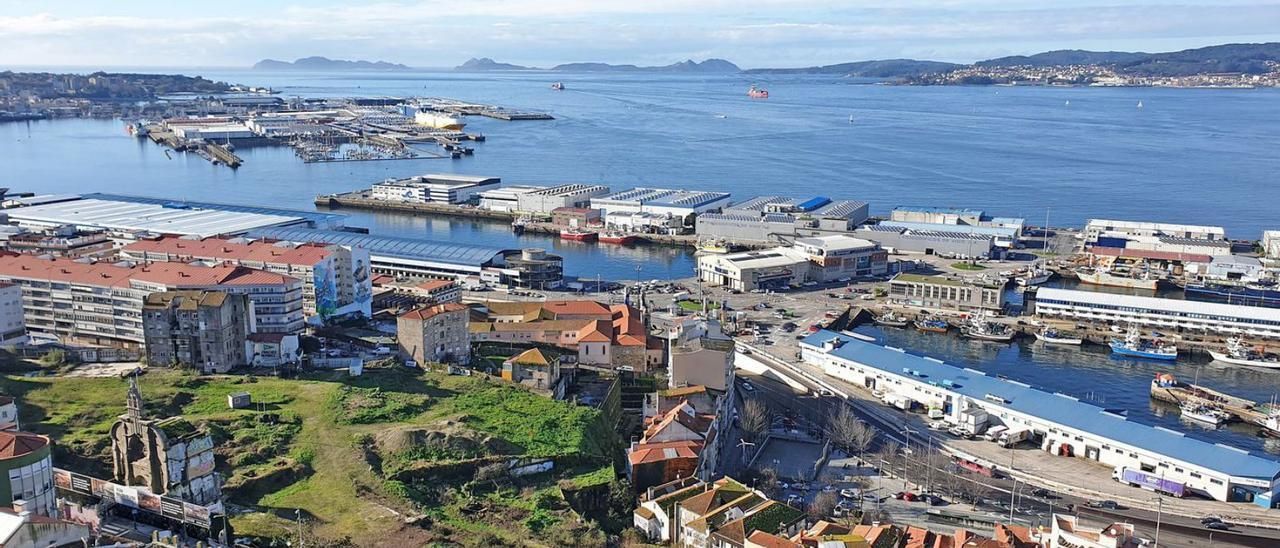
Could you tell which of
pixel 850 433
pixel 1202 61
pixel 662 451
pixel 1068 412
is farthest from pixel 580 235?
pixel 1202 61

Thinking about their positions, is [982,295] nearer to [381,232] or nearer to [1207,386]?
[1207,386]

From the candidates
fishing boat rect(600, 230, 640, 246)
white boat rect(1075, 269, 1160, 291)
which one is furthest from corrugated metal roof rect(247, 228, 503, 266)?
white boat rect(1075, 269, 1160, 291)

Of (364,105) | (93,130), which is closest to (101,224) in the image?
(93,130)

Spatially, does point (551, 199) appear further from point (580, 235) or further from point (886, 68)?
point (886, 68)

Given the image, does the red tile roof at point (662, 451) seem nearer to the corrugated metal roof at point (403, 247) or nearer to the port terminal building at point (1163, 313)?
the port terminal building at point (1163, 313)

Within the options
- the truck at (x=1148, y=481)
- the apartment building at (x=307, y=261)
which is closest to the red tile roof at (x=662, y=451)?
the truck at (x=1148, y=481)

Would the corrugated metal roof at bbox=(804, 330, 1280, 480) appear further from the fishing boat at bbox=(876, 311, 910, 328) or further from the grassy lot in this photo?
the grassy lot
